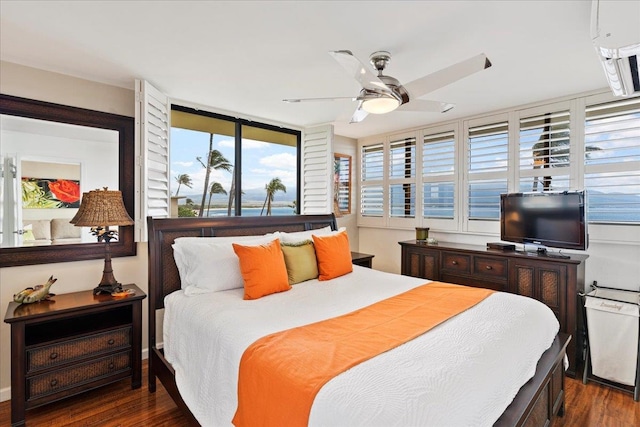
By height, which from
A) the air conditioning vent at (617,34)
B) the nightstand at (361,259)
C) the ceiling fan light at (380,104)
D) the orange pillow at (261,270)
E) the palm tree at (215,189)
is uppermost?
the air conditioning vent at (617,34)

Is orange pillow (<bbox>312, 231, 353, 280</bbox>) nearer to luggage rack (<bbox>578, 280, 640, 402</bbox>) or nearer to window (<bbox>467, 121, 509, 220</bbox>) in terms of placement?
window (<bbox>467, 121, 509, 220</bbox>)

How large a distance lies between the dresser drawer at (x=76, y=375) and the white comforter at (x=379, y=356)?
19.2 inches

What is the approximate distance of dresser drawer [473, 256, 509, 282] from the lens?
3.29 m

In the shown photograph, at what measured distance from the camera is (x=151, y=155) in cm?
288

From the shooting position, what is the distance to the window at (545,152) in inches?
129

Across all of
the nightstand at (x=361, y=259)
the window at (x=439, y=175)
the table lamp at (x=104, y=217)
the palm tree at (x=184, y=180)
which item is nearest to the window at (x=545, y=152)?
the window at (x=439, y=175)

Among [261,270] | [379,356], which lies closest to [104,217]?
[261,270]

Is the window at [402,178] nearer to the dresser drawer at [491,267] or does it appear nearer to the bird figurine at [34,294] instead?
the dresser drawer at [491,267]

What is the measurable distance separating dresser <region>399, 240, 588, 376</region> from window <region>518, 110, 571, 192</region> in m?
0.81

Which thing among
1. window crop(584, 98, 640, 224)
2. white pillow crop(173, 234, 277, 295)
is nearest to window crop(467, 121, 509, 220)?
window crop(584, 98, 640, 224)

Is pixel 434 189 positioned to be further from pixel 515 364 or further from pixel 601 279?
pixel 515 364

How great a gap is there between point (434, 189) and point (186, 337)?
349 cm

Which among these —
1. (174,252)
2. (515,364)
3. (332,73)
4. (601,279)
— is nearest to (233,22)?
(332,73)

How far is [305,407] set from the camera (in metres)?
1.19
